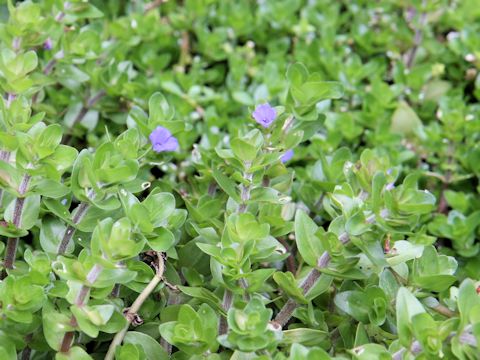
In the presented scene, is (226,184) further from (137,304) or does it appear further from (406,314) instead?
(406,314)

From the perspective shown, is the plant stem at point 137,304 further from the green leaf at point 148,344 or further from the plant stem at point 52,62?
the plant stem at point 52,62

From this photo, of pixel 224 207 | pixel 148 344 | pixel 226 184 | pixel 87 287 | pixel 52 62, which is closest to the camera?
pixel 87 287

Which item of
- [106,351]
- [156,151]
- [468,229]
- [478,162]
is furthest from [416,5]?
[106,351]

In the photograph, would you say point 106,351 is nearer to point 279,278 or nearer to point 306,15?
point 279,278

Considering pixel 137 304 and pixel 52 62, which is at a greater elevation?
pixel 52 62

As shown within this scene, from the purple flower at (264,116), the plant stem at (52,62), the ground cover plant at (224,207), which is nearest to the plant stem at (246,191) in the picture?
the ground cover plant at (224,207)

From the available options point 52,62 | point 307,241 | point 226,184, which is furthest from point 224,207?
point 52,62

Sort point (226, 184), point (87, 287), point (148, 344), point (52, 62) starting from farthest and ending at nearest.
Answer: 1. point (52, 62)
2. point (226, 184)
3. point (148, 344)
4. point (87, 287)

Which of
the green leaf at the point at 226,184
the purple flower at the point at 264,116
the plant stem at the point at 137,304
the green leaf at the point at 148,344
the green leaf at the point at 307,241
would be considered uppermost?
the purple flower at the point at 264,116
